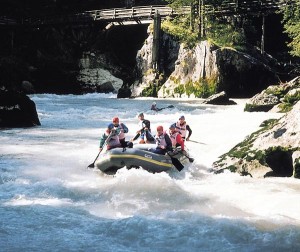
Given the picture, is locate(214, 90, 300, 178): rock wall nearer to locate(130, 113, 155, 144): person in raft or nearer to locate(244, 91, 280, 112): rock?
locate(130, 113, 155, 144): person in raft

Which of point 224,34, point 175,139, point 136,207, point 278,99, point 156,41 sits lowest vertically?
point 136,207

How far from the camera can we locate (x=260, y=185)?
1040 cm

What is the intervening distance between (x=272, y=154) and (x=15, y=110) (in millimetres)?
13427

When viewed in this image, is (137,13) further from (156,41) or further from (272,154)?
(272,154)

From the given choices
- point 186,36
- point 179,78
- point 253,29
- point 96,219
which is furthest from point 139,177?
point 253,29

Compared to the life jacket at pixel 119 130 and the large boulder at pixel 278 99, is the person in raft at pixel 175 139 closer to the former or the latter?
the life jacket at pixel 119 130

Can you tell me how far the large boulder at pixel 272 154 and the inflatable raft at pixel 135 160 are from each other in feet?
4.60

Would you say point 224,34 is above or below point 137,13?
below

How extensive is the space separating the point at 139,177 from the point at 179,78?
84.8ft

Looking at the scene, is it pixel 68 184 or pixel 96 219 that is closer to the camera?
pixel 96 219

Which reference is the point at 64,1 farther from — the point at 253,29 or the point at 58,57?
the point at 253,29

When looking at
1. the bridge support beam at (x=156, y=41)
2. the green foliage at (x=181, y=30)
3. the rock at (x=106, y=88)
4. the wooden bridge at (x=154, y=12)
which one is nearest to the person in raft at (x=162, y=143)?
the green foliage at (x=181, y=30)

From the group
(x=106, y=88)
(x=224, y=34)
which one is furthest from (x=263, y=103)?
(x=106, y=88)

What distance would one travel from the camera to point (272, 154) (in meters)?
11.1
